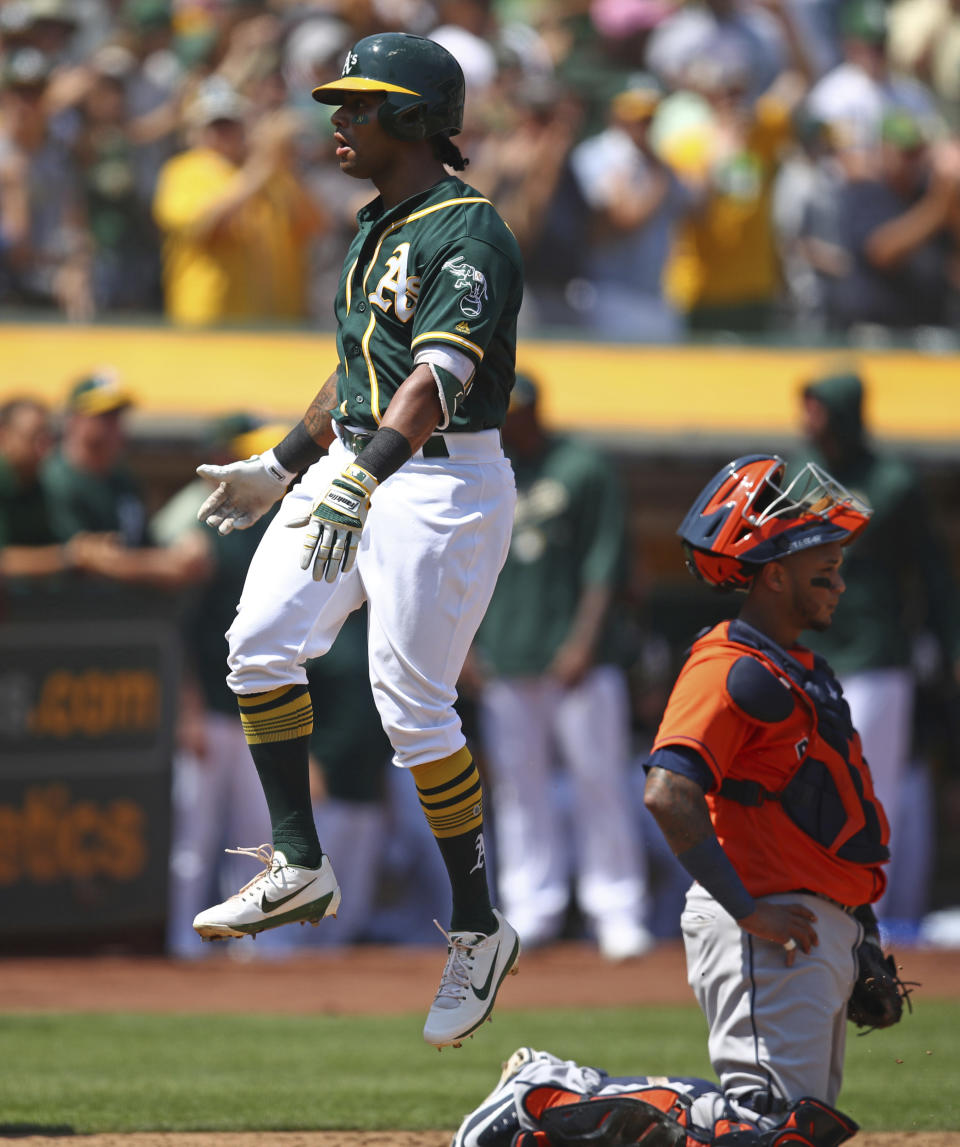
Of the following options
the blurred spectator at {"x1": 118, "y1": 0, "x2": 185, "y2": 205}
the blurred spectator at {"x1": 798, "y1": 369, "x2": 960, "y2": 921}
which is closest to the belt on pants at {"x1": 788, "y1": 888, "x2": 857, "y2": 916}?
the blurred spectator at {"x1": 798, "y1": 369, "x2": 960, "y2": 921}

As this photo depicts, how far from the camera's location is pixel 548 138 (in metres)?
10.5

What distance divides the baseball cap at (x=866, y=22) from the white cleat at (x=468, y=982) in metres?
8.65

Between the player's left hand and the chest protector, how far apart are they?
88 cm

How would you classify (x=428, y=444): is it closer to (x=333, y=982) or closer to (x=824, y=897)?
(x=824, y=897)

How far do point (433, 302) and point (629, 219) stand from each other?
273 inches

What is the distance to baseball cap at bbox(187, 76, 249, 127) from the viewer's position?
9.99 meters

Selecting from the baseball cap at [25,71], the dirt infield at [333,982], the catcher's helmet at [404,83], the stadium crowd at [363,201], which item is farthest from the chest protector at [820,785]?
the baseball cap at [25,71]

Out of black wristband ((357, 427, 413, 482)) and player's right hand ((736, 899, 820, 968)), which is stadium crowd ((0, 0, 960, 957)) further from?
player's right hand ((736, 899, 820, 968))

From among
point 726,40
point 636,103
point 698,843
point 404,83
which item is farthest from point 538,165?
point 698,843

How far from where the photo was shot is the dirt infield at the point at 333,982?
25.6 feet

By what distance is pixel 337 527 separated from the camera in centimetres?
397

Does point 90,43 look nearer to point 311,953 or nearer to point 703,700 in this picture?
point 311,953

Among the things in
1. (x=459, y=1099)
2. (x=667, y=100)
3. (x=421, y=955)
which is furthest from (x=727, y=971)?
(x=667, y=100)

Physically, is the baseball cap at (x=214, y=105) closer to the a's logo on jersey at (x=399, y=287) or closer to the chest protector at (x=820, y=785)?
the a's logo on jersey at (x=399, y=287)
